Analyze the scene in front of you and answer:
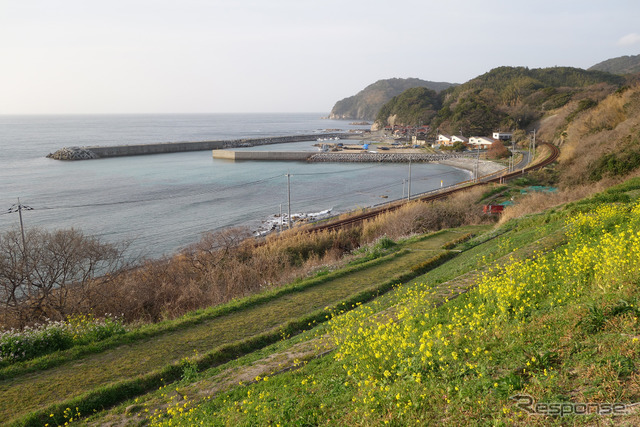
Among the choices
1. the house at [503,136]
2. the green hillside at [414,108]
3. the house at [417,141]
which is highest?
the green hillside at [414,108]

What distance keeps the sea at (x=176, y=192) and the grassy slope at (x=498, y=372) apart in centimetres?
2379

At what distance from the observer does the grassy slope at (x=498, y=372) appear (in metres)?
4.08

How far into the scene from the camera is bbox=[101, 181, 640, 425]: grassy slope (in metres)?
4.08

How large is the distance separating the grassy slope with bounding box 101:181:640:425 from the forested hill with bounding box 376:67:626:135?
317 feet

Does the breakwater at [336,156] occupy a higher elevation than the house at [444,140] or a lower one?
lower

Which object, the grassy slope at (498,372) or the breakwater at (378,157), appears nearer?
the grassy slope at (498,372)

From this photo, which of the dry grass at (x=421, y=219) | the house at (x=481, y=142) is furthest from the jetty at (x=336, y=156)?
the dry grass at (x=421, y=219)

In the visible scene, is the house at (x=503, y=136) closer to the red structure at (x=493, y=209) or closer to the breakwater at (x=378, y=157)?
the breakwater at (x=378, y=157)

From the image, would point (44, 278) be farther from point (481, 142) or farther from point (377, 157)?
point (481, 142)

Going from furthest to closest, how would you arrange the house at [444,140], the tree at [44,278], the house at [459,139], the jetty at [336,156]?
the house at [444,140] → the house at [459,139] → the jetty at [336,156] → the tree at [44,278]

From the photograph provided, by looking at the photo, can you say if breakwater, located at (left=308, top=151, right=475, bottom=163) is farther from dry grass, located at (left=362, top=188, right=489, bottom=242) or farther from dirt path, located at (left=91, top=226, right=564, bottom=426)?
dirt path, located at (left=91, top=226, right=564, bottom=426)

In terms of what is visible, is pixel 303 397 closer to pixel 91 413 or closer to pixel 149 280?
pixel 91 413

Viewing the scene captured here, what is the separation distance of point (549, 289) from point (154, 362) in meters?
8.28

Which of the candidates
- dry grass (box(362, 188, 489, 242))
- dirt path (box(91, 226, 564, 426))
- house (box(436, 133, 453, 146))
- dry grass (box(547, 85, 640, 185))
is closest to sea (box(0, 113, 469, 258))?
dry grass (box(362, 188, 489, 242))
